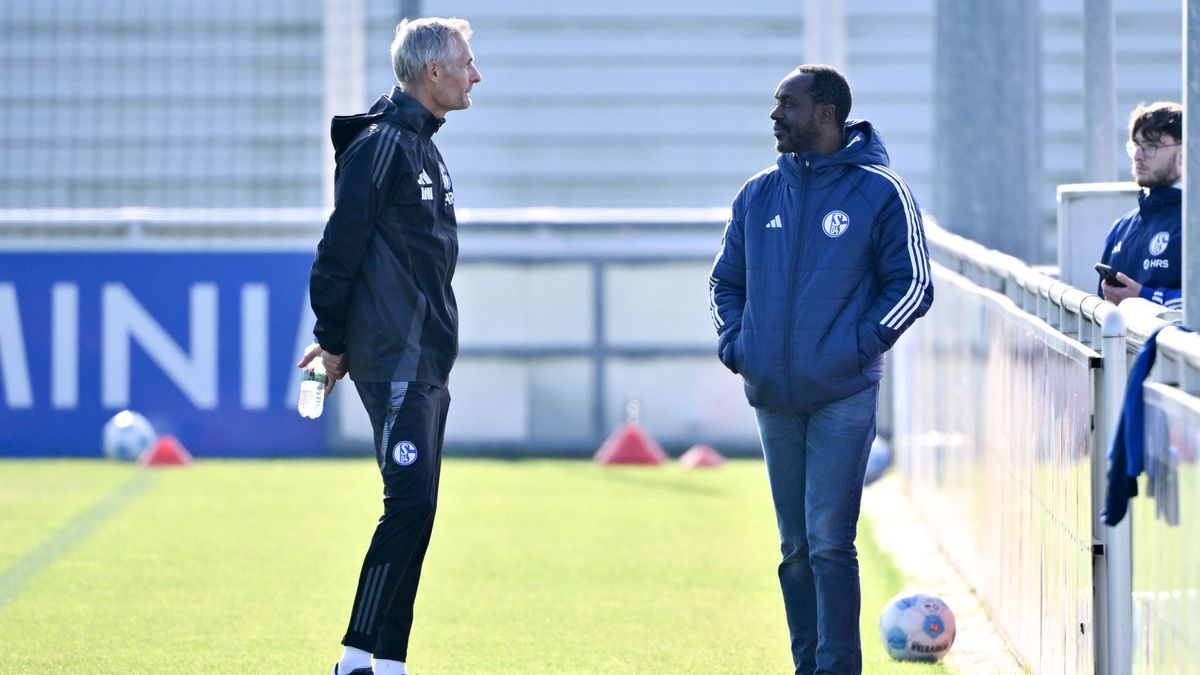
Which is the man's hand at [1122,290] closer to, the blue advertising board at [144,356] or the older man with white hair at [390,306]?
the older man with white hair at [390,306]

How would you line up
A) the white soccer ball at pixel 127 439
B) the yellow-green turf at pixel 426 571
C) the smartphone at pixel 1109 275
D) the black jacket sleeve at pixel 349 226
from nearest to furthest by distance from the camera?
the black jacket sleeve at pixel 349 226 < the smartphone at pixel 1109 275 < the yellow-green turf at pixel 426 571 < the white soccer ball at pixel 127 439

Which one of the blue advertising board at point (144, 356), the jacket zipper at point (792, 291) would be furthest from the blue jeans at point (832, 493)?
the blue advertising board at point (144, 356)

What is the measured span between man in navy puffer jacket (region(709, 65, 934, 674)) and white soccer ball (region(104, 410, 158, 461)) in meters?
8.23

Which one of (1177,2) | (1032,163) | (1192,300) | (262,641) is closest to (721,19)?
(1177,2)

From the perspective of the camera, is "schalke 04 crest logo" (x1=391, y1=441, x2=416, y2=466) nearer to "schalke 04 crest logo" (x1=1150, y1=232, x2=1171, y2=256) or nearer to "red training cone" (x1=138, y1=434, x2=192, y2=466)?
"schalke 04 crest logo" (x1=1150, y1=232, x2=1171, y2=256)

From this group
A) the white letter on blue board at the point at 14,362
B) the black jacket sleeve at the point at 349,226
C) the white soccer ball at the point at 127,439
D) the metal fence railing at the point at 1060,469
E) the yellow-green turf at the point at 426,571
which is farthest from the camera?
the white letter on blue board at the point at 14,362

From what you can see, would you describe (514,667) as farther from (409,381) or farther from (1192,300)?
(1192,300)

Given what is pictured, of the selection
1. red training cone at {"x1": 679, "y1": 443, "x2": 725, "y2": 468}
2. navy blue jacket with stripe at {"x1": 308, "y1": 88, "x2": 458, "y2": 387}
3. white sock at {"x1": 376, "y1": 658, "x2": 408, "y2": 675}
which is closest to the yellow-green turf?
red training cone at {"x1": 679, "y1": 443, "x2": 725, "y2": 468}

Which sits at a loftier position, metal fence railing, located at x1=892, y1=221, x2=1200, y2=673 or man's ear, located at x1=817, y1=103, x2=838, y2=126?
man's ear, located at x1=817, y1=103, x2=838, y2=126

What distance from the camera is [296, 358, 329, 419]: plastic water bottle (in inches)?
227

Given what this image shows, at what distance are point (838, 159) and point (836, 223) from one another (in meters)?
0.17

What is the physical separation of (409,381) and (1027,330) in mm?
1997

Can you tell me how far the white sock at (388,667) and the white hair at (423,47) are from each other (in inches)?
63.0

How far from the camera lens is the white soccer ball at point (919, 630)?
262 inches
